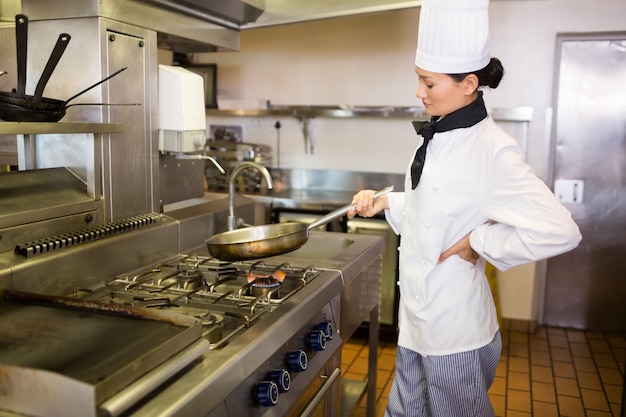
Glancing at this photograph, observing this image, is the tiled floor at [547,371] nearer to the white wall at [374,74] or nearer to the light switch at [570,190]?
the white wall at [374,74]

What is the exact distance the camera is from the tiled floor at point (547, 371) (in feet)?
10.3

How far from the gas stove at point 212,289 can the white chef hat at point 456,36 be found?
2.48 ft

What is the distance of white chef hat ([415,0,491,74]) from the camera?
1695mm

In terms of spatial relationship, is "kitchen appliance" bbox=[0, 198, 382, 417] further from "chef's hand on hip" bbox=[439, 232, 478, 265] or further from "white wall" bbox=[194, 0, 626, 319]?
"white wall" bbox=[194, 0, 626, 319]

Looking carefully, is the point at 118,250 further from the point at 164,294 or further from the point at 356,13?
the point at 356,13

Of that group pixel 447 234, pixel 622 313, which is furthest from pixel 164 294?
pixel 622 313

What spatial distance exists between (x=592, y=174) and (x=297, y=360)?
3242mm

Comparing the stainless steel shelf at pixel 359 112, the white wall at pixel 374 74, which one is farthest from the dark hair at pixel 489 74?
the white wall at pixel 374 74

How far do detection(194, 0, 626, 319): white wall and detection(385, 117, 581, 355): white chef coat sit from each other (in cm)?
261

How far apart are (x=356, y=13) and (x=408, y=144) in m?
1.83

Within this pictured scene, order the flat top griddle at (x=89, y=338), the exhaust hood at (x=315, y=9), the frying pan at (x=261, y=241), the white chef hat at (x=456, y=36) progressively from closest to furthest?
the flat top griddle at (x=89, y=338) → the white chef hat at (x=456, y=36) → the frying pan at (x=261, y=241) → the exhaust hood at (x=315, y=9)

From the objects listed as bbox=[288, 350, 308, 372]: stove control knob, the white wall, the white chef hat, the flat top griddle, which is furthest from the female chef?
the white wall

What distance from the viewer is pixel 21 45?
5.27ft

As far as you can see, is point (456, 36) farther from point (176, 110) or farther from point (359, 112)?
point (359, 112)
